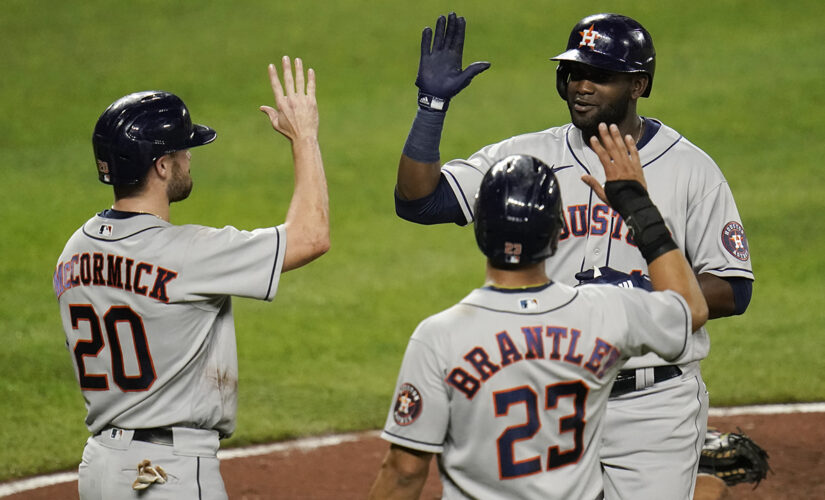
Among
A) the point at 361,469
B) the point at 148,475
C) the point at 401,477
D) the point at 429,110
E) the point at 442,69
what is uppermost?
the point at 442,69

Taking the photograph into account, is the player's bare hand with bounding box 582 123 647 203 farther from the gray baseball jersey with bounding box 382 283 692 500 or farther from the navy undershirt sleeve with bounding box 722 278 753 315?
the navy undershirt sleeve with bounding box 722 278 753 315

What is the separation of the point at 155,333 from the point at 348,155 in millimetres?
11197

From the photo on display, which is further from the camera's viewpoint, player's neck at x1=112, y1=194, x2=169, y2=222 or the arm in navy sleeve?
the arm in navy sleeve

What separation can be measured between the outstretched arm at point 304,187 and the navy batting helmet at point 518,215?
759 millimetres

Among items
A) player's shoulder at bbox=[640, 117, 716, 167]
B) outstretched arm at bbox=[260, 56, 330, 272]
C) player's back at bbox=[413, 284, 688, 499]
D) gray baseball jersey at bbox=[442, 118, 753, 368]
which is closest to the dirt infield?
gray baseball jersey at bbox=[442, 118, 753, 368]

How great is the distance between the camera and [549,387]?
3.24m

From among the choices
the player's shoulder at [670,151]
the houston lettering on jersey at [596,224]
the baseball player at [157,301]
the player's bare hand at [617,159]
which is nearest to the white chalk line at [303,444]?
the baseball player at [157,301]

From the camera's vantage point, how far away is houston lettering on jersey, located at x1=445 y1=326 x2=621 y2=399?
3.20 metres

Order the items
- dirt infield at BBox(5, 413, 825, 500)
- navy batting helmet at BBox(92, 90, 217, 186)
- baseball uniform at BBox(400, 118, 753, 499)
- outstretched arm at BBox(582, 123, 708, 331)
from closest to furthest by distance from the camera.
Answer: outstretched arm at BBox(582, 123, 708, 331)
navy batting helmet at BBox(92, 90, 217, 186)
baseball uniform at BBox(400, 118, 753, 499)
dirt infield at BBox(5, 413, 825, 500)

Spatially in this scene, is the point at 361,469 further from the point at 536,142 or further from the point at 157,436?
the point at 157,436

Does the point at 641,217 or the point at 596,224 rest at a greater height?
the point at 641,217

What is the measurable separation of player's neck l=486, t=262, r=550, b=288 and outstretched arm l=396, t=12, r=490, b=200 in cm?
114

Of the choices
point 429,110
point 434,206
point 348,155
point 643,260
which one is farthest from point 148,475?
point 348,155

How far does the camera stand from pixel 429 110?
4383mm
